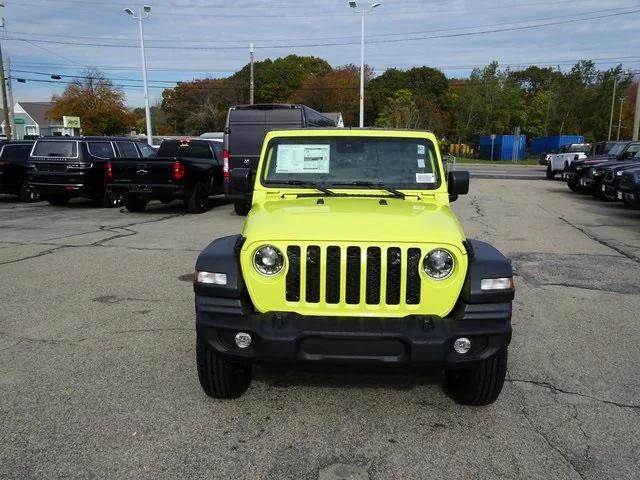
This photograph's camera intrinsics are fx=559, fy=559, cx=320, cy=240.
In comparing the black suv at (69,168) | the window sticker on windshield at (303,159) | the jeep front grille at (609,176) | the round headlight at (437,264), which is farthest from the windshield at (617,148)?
the round headlight at (437,264)

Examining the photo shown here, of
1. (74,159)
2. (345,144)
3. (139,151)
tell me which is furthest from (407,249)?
(139,151)

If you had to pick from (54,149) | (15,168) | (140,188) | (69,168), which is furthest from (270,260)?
(15,168)

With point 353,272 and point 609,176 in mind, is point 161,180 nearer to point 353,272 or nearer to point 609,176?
point 353,272

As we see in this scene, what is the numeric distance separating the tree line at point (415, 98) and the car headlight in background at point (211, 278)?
50862 mm

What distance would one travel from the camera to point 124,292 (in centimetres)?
643

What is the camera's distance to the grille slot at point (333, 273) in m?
3.17

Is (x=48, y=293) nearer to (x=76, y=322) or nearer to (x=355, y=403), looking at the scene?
(x=76, y=322)

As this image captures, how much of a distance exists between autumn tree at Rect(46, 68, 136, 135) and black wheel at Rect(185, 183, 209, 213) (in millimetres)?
51445

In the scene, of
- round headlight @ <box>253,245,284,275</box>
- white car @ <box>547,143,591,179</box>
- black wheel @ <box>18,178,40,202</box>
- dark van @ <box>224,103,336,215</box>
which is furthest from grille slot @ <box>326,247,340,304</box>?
white car @ <box>547,143,591,179</box>

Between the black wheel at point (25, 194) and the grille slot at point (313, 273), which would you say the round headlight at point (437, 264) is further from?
the black wheel at point (25, 194)

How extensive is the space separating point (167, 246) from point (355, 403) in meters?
6.31

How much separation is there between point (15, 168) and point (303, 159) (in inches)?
575

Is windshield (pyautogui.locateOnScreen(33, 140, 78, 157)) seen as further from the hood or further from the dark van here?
the hood

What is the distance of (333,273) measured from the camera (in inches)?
125
